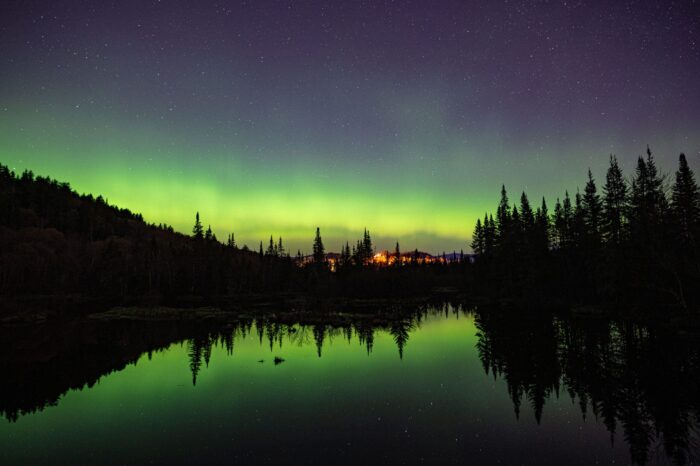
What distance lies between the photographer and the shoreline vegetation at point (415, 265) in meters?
43.2

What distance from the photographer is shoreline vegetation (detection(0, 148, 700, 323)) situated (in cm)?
4325

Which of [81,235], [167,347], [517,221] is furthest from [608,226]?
[81,235]

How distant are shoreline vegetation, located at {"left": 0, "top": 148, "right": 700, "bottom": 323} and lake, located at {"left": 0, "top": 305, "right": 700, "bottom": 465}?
9267 millimetres

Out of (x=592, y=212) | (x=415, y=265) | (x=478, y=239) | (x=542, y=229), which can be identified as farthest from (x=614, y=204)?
(x=415, y=265)

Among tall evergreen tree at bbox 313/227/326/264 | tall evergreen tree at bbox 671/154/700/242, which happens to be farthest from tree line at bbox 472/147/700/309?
tall evergreen tree at bbox 313/227/326/264

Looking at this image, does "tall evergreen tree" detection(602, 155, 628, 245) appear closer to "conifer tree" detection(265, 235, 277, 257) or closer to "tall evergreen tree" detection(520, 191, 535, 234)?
"tall evergreen tree" detection(520, 191, 535, 234)

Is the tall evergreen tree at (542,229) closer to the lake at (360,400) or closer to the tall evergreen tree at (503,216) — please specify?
the tall evergreen tree at (503,216)

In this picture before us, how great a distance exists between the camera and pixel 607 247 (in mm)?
49562

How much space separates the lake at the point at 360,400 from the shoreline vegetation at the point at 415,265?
30.4 ft

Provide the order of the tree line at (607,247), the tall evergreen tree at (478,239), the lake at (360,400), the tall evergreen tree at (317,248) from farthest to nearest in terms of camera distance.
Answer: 1. the tall evergreen tree at (317,248)
2. the tall evergreen tree at (478,239)
3. the tree line at (607,247)
4. the lake at (360,400)

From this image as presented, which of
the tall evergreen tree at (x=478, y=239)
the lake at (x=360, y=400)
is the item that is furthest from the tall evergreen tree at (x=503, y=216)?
the lake at (x=360, y=400)

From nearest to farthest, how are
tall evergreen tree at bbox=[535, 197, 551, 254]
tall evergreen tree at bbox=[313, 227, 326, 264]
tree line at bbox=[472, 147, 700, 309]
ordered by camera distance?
tree line at bbox=[472, 147, 700, 309]
tall evergreen tree at bbox=[535, 197, 551, 254]
tall evergreen tree at bbox=[313, 227, 326, 264]

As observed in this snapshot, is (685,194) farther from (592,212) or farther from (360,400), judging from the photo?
(360,400)

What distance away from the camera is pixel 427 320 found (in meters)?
53.6
